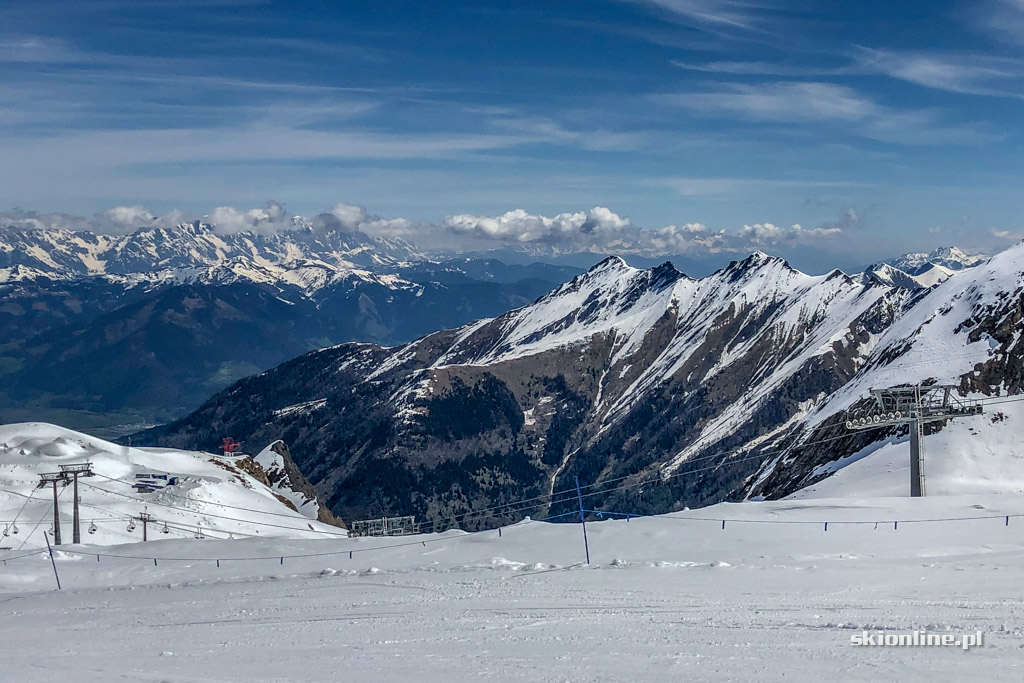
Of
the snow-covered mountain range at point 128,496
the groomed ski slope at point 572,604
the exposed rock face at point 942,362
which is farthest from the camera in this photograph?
the exposed rock face at point 942,362

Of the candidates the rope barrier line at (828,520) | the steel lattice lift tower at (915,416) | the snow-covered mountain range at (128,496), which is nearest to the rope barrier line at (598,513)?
the rope barrier line at (828,520)

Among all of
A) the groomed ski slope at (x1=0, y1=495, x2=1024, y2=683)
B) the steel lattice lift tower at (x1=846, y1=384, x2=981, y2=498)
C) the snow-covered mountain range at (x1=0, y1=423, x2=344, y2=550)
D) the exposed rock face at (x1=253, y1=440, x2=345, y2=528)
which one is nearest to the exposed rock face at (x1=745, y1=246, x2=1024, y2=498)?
the steel lattice lift tower at (x1=846, y1=384, x2=981, y2=498)

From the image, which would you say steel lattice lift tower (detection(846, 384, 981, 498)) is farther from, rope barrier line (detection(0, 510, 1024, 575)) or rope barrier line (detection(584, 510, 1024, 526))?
rope barrier line (detection(0, 510, 1024, 575))

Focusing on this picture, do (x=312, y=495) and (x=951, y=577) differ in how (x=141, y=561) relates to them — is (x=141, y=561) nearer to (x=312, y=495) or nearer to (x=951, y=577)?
(x=951, y=577)

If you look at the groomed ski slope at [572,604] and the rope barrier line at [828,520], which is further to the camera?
the rope barrier line at [828,520]

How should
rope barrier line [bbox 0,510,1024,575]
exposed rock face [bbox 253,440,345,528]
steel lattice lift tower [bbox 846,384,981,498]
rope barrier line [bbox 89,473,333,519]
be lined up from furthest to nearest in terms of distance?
1. exposed rock face [bbox 253,440,345,528]
2. rope barrier line [bbox 89,473,333,519]
3. steel lattice lift tower [bbox 846,384,981,498]
4. rope barrier line [bbox 0,510,1024,575]

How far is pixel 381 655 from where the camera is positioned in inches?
1128

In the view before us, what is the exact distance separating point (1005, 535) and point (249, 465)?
533ft

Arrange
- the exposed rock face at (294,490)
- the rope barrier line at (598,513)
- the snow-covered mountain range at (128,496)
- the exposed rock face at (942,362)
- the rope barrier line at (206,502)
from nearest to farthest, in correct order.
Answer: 1. the rope barrier line at (598,513)
2. the snow-covered mountain range at (128,496)
3. the exposed rock face at (942,362)
4. the rope barrier line at (206,502)
5. the exposed rock face at (294,490)

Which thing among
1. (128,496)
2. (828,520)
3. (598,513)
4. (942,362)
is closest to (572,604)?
(598,513)

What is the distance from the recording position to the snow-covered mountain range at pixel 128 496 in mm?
103438

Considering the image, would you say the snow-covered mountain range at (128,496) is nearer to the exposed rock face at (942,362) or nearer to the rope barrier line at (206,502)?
the rope barrier line at (206,502)

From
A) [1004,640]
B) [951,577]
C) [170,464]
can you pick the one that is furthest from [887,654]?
[170,464]

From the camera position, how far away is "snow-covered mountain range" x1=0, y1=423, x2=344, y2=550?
339ft
